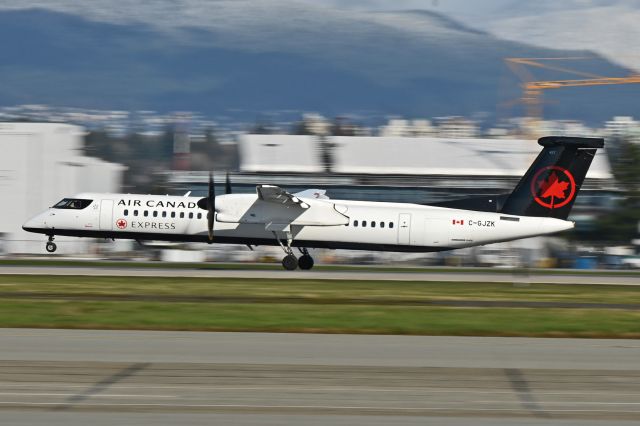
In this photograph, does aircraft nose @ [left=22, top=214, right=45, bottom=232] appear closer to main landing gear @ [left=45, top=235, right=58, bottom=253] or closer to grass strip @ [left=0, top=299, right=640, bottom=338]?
main landing gear @ [left=45, top=235, right=58, bottom=253]

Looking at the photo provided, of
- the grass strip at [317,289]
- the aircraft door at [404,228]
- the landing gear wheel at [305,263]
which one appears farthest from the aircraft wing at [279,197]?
the grass strip at [317,289]

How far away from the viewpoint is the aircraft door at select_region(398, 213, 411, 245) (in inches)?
1622

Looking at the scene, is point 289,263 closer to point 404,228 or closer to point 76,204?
point 404,228

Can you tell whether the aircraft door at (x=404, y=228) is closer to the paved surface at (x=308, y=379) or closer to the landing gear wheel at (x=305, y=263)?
the landing gear wheel at (x=305, y=263)

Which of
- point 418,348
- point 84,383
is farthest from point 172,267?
point 84,383

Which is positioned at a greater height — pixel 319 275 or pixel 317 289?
pixel 317 289

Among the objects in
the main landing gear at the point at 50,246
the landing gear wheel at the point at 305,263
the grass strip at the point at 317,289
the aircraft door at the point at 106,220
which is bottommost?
the landing gear wheel at the point at 305,263

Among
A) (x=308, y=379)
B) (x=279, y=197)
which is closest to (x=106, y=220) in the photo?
(x=279, y=197)

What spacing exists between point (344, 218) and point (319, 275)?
10.1 feet

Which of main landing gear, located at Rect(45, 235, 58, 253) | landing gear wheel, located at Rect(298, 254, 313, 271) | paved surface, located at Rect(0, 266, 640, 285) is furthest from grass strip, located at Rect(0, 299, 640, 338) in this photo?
landing gear wheel, located at Rect(298, 254, 313, 271)

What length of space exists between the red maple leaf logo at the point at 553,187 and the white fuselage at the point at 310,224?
102cm

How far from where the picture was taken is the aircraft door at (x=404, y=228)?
41.2 m

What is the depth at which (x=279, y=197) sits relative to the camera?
40406mm

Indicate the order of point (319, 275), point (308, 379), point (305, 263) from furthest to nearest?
point (305, 263), point (319, 275), point (308, 379)
